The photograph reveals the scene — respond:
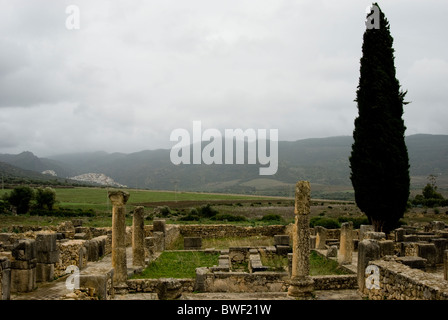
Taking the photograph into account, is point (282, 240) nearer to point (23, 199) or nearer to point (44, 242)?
point (44, 242)

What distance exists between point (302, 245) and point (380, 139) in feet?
51.5

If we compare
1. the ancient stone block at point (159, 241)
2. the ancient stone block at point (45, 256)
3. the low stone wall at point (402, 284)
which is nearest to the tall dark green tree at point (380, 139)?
the ancient stone block at point (159, 241)

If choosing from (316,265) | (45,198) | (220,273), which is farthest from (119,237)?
(45,198)

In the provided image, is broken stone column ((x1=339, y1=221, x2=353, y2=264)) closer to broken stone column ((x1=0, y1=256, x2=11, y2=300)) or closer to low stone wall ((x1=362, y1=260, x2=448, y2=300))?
low stone wall ((x1=362, y1=260, x2=448, y2=300))

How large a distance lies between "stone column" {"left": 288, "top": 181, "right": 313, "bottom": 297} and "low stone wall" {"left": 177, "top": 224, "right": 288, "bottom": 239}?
17.4 meters

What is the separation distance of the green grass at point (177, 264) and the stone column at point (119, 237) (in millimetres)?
1775

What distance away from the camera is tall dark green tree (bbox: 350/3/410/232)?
25094 mm

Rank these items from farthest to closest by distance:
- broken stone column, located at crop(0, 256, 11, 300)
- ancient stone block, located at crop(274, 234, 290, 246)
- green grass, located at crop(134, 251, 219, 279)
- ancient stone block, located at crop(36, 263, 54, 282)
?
ancient stone block, located at crop(274, 234, 290, 246) → green grass, located at crop(134, 251, 219, 279) → ancient stone block, located at crop(36, 263, 54, 282) → broken stone column, located at crop(0, 256, 11, 300)

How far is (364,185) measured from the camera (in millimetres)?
25516

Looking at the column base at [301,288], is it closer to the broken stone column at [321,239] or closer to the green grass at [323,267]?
the green grass at [323,267]

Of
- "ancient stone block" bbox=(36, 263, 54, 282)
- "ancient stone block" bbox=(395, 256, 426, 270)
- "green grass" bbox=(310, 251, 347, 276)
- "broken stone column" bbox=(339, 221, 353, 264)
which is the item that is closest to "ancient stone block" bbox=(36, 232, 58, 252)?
"ancient stone block" bbox=(36, 263, 54, 282)
